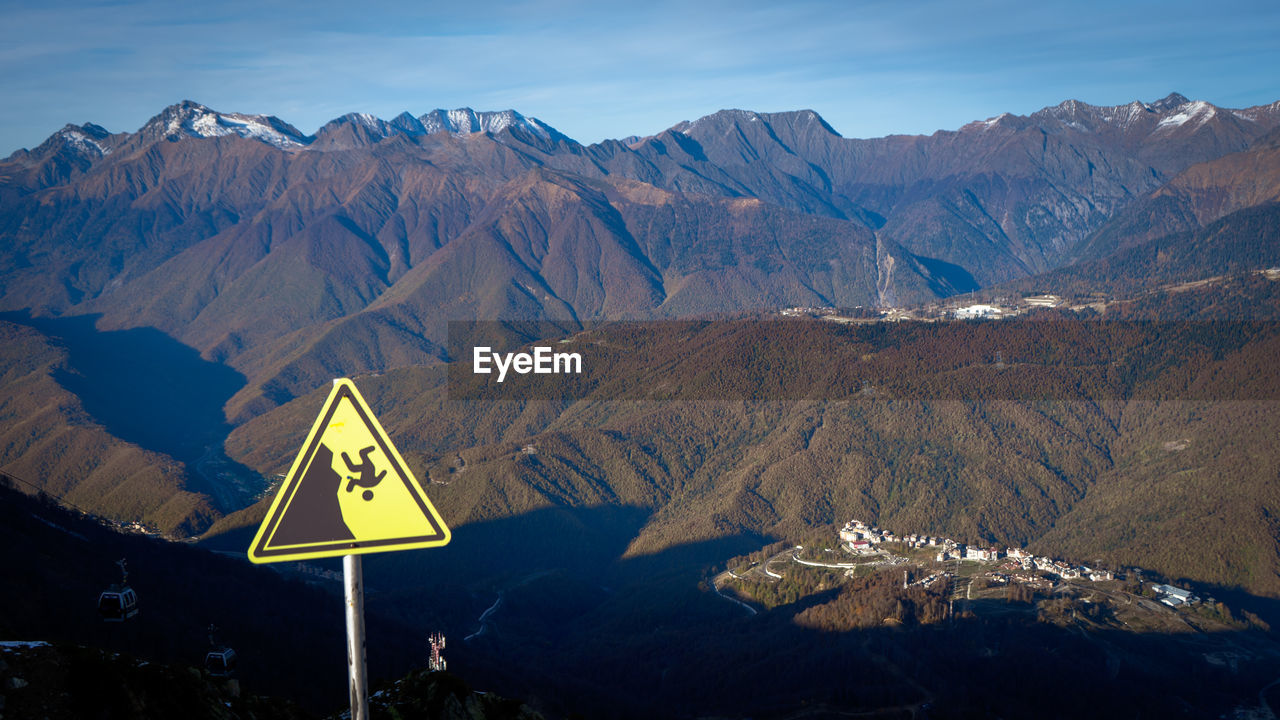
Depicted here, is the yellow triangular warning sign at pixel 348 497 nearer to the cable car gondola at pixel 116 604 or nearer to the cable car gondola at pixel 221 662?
the cable car gondola at pixel 221 662

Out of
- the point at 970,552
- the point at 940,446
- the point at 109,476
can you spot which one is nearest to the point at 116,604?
the point at 970,552

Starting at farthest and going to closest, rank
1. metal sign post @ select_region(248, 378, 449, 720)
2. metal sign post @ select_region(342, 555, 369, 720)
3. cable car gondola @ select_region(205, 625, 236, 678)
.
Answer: cable car gondola @ select_region(205, 625, 236, 678)
metal sign post @ select_region(248, 378, 449, 720)
metal sign post @ select_region(342, 555, 369, 720)

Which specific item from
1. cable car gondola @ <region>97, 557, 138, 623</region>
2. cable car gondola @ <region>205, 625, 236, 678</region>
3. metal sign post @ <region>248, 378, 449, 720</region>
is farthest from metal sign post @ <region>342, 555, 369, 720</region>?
cable car gondola @ <region>97, 557, 138, 623</region>

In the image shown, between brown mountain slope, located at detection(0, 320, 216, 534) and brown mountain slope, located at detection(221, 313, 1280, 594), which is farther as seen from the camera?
brown mountain slope, located at detection(0, 320, 216, 534)

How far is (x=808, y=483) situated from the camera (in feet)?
517

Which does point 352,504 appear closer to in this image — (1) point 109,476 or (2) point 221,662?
(2) point 221,662

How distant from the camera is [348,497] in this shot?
11641mm

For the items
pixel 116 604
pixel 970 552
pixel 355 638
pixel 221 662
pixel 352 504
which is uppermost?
pixel 352 504

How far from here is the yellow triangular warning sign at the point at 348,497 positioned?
1141 cm

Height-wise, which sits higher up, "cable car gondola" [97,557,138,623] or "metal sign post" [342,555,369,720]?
"metal sign post" [342,555,369,720]

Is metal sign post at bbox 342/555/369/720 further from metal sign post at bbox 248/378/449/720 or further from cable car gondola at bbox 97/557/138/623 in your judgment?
cable car gondola at bbox 97/557/138/623

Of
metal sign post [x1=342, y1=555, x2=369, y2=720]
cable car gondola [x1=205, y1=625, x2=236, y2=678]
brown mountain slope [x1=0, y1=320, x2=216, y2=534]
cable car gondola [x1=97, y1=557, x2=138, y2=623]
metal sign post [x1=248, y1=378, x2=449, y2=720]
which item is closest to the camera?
metal sign post [x1=342, y1=555, x2=369, y2=720]

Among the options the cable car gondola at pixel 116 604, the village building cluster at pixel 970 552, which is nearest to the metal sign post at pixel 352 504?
the cable car gondola at pixel 116 604

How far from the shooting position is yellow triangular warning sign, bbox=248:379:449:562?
11.4 metres
